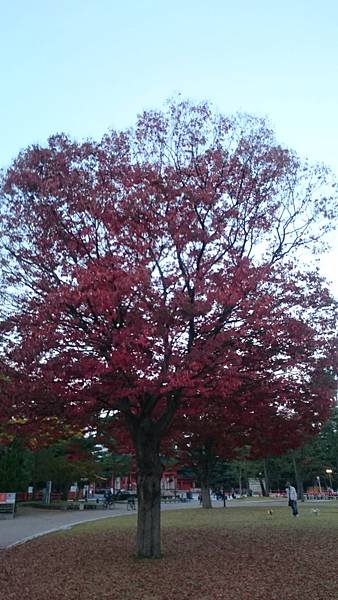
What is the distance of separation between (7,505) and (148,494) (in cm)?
1783

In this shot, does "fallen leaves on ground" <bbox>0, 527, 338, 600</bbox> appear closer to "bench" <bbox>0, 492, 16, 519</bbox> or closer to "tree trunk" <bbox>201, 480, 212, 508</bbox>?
"bench" <bbox>0, 492, 16, 519</bbox>

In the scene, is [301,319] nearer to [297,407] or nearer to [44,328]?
[297,407]

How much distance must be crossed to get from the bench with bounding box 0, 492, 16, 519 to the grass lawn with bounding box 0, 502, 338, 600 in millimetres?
11627

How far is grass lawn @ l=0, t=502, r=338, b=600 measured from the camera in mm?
7844

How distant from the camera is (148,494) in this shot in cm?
1151

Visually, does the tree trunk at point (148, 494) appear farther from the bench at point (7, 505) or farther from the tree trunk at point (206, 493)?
the tree trunk at point (206, 493)

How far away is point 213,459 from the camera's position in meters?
33.0

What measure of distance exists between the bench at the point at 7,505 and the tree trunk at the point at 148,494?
56.4 ft

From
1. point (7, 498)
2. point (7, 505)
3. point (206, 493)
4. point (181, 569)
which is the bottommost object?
point (181, 569)

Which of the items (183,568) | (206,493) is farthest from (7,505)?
(183,568)

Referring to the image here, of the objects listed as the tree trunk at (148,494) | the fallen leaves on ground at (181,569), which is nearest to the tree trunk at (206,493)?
the fallen leaves on ground at (181,569)

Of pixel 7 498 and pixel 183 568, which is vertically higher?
pixel 7 498

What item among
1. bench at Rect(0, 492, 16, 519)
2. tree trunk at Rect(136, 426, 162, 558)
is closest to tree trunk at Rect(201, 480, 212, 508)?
bench at Rect(0, 492, 16, 519)

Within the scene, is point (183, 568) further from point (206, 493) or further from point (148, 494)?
point (206, 493)
